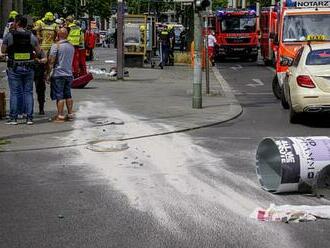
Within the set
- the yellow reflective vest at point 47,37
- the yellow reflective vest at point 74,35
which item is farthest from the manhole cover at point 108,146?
the yellow reflective vest at point 74,35

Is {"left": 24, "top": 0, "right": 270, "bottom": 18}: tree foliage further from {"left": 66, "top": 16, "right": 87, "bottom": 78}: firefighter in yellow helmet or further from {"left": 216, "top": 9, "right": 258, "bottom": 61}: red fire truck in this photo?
{"left": 66, "top": 16, "right": 87, "bottom": 78}: firefighter in yellow helmet

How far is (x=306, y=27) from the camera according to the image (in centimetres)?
1756

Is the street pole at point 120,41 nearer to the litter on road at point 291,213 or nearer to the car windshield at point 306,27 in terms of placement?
the car windshield at point 306,27

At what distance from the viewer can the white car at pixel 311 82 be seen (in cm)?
1234

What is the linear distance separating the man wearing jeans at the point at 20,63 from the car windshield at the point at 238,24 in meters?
26.4

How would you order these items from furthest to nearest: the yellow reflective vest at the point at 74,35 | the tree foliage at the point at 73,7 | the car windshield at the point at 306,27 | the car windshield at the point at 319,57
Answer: the tree foliage at the point at 73,7
the yellow reflective vest at the point at 74,35
the car windshield at the point at 306,27
the car windshield at the point at 319,57

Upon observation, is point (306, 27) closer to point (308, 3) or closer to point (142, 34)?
point (308, 3)

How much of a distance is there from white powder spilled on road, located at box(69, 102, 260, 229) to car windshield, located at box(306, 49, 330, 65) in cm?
314

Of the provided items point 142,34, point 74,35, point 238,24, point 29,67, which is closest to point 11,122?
point 29,67

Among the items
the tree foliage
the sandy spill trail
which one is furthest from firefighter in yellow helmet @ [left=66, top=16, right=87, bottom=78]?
the tree foliage

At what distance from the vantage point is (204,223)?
20.5ft

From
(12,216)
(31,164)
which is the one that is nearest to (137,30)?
(31,164)

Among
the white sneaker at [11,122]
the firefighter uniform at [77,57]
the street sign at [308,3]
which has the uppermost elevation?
the street sign at [308,3]

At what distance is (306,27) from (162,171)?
10227mm
